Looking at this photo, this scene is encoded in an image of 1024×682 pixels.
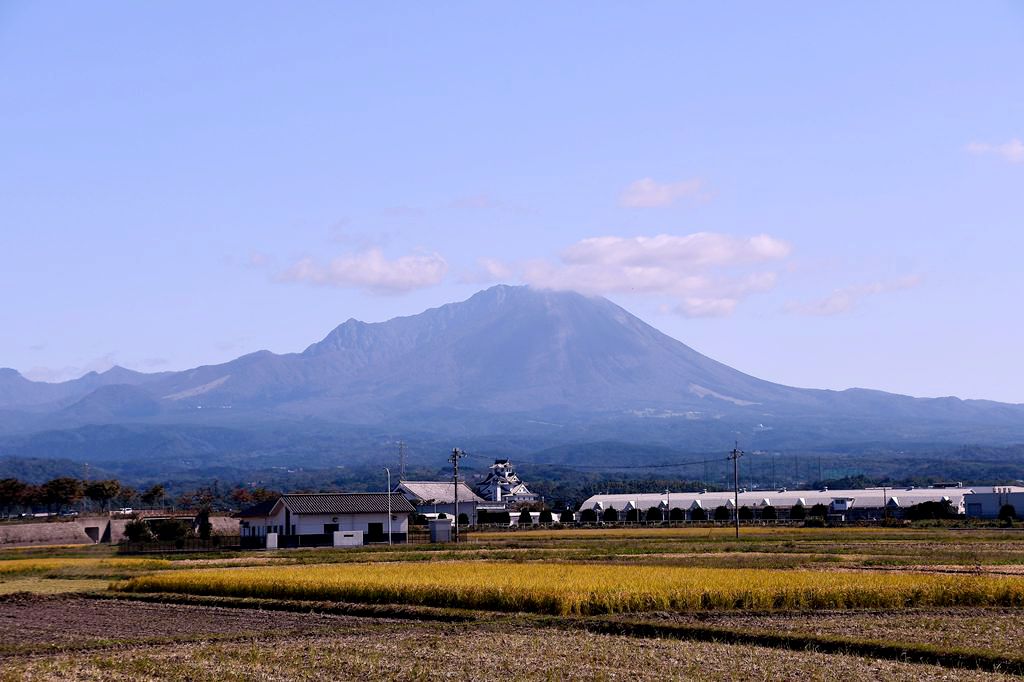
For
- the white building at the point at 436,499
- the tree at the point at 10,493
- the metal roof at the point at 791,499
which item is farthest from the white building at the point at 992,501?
the tree at the point at 10,493

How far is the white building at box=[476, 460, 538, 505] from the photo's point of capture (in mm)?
133875

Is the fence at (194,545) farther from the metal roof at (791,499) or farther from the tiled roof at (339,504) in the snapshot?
the metal roof at (791,499)

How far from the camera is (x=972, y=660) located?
1741cm

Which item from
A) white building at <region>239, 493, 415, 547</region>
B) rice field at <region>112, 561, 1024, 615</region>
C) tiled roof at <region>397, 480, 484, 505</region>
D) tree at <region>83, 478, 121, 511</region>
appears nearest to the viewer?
rice field at <region>112, 561, 1024, 615</region>

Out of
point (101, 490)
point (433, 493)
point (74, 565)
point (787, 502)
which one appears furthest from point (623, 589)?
point (787, 502)

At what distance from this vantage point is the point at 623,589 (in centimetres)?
2508

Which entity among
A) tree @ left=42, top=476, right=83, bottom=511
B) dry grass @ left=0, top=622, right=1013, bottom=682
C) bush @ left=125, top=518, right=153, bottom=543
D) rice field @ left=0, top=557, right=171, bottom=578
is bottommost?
dry grass @ left=0, top=622, right=1013, bottom=682

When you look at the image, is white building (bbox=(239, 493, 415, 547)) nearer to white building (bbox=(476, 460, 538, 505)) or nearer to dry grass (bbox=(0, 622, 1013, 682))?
dry grass (bbox=(0, 622, 1013, 682))

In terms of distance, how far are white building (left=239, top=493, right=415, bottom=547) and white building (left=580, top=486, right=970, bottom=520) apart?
3980cm

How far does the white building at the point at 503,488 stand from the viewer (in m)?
134

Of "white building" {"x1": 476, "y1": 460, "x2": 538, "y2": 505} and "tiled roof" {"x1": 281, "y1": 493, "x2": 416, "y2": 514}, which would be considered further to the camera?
"white building" {"x1": 476, "y1": 460, "x2": 538, "y2": 505}

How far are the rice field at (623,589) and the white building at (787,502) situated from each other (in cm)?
6898

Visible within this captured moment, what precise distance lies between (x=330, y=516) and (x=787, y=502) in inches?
2457

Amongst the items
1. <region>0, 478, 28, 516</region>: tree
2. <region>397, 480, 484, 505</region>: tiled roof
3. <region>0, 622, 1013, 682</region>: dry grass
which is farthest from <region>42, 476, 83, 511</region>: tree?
<region>0, 622, 1013, 682</region>: dry grass
